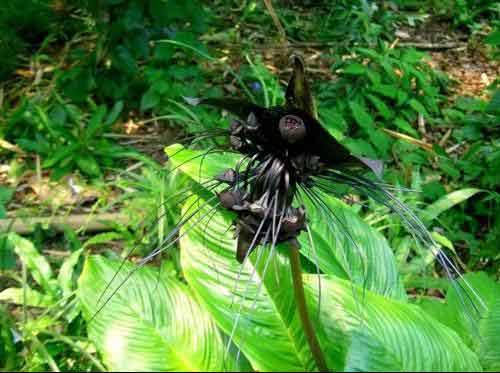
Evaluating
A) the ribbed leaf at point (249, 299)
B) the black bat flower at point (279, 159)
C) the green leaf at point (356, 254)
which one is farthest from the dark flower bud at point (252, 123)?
the green leaf at point (356, 254)

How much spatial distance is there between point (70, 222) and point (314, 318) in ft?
5.52

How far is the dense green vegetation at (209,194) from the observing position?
1.36 meters

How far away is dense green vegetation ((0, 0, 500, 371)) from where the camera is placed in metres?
1.36

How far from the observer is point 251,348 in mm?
1354

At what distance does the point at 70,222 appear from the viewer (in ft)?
8.78

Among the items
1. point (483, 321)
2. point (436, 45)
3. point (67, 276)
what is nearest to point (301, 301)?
point (483, 321)

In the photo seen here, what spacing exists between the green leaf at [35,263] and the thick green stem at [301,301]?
50.2 inches

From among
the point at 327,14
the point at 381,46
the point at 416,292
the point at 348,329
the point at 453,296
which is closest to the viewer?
the point at 348,329

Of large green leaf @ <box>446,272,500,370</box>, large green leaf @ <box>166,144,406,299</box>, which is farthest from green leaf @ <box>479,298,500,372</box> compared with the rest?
large green leaf @ <box>166,144,406,299</box>

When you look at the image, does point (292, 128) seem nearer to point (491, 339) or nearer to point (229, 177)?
point (229, 177)

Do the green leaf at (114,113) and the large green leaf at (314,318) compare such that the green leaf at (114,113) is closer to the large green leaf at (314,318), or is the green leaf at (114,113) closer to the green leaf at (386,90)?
the green leaf at (386,90)

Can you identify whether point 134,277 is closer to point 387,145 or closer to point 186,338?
point 186,338

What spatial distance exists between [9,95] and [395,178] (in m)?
2.36

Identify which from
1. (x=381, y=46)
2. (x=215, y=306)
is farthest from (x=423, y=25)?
(x=215, y=306)
